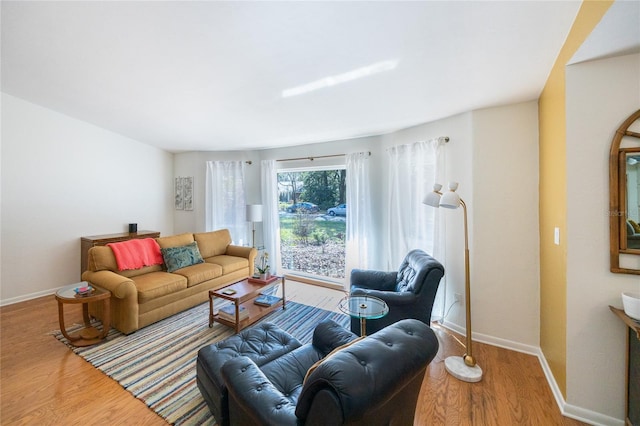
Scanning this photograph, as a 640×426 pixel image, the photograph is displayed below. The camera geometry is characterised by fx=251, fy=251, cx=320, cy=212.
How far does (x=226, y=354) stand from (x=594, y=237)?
2518mm

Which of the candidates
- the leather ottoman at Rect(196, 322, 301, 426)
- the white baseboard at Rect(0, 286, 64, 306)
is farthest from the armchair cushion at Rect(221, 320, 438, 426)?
the white baseboard at Rect(0, 286, 64, 306)

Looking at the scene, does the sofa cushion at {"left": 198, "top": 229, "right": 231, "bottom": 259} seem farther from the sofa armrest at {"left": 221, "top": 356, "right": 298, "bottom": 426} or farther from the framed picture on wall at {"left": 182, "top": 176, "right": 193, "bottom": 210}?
the sofa armrest at {"left": 221, "top": 356, "right": 298, "bottom": 426}

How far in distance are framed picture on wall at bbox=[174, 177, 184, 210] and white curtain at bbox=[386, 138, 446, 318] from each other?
14.4 ft

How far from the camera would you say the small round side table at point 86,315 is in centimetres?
242

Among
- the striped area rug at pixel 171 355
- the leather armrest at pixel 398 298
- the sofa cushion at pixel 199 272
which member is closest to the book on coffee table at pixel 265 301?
the striped area rug at pixel 171 355

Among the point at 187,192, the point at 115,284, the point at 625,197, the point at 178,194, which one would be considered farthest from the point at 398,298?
the point at 178,194

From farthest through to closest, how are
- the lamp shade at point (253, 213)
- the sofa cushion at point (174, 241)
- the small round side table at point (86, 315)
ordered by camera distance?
the lamp shade at point (253, 213)
the sofa cushion at point (174, 241)
the small round side table at point (86, 315)

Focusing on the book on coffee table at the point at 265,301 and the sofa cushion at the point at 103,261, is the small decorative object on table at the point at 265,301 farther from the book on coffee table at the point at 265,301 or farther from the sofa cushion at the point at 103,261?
the sofa cushion at the point at 103,261

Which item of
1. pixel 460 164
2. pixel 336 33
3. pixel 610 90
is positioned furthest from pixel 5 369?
pixel 610 90

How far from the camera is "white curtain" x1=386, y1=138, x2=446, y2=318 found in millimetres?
2926

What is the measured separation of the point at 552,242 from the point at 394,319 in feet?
4.59

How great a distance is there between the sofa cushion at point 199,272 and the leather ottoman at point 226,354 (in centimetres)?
173

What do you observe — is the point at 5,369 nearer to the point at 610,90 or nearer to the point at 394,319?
the point at 394,319

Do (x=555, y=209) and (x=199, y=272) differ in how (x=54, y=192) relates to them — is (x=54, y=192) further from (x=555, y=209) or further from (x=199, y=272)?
(x=555, y=209)
